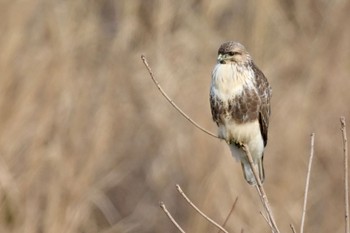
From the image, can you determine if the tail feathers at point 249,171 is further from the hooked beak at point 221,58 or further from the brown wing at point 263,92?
the hooked beak at point 221,58

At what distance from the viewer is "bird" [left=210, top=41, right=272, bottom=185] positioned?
4.16 meters

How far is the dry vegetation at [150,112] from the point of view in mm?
7047

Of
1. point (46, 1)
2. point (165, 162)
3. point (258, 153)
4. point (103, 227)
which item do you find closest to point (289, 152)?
point (165, 162)

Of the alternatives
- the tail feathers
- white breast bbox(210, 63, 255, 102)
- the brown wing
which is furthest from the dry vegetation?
white breast bbox(210, 63, 255, 102)

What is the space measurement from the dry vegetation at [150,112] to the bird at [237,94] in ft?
8.36

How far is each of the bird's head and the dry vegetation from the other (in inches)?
107

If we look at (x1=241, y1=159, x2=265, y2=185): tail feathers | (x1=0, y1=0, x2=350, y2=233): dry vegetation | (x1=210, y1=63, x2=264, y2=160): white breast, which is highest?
(x1=0, y1=0, x2=350, y2=233): dry vegetation

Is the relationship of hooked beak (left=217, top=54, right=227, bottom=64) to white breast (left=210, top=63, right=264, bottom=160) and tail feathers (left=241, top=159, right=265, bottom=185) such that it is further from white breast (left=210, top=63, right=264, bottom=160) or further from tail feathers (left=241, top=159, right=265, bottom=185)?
tail feathers (left=241, top=159, right=265, bottom=185)

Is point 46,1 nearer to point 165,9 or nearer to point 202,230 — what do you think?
point 165,9

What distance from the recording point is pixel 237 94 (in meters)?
4.19

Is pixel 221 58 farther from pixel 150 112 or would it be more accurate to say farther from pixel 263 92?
pixel 150 112

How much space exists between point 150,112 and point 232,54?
3978mm

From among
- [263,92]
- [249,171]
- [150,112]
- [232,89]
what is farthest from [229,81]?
[150,112]

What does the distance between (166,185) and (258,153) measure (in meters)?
3.58
